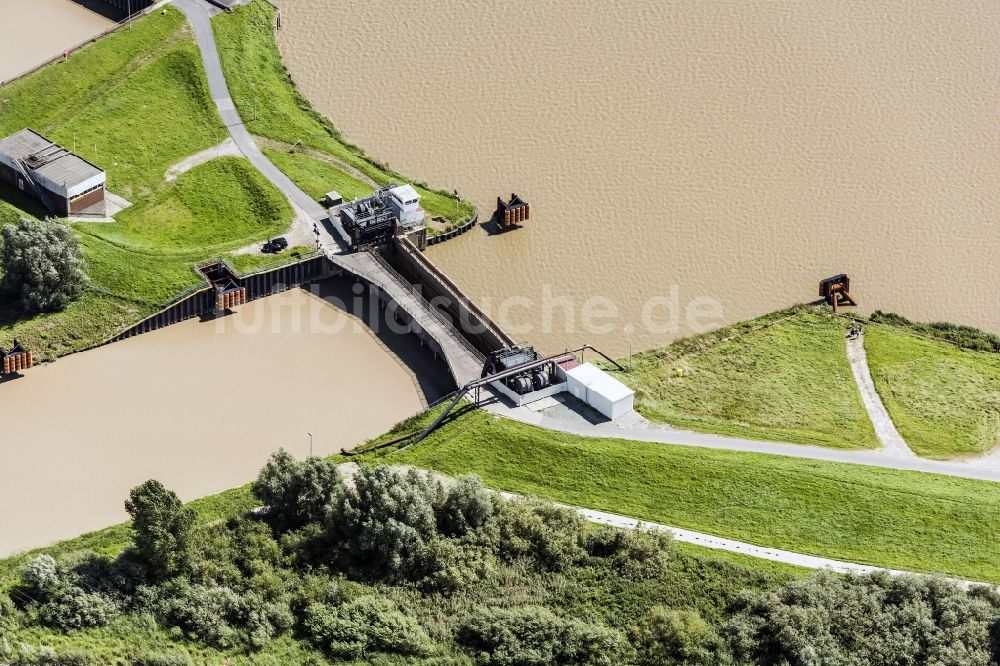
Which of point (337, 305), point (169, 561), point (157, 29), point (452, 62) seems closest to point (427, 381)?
point (337, 305)

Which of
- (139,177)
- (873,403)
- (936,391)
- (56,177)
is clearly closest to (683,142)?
(873,403)

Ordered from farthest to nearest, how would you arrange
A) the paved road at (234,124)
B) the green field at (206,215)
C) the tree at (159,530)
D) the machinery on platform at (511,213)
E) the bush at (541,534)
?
the machinery on platform at (511,213), the paved road at (234,124), the green field at (206,215), the bush at (541,534), the tree at (159,530)

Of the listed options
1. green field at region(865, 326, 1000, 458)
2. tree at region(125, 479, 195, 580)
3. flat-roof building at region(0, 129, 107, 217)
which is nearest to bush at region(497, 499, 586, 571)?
tree at region(125, 479, 195, 580)

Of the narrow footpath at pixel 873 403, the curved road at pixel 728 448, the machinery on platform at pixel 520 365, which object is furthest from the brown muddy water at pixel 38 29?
the narrow footpath at pixel 873 403

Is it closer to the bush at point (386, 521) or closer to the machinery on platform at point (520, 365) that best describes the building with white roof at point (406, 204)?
the machinery on platform at point (520, 365)

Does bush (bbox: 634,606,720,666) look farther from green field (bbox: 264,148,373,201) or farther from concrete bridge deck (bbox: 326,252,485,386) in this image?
green field (bbox: 264,148,373,201)

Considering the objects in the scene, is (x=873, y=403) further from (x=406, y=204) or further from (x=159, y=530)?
(x=159, y=530)
